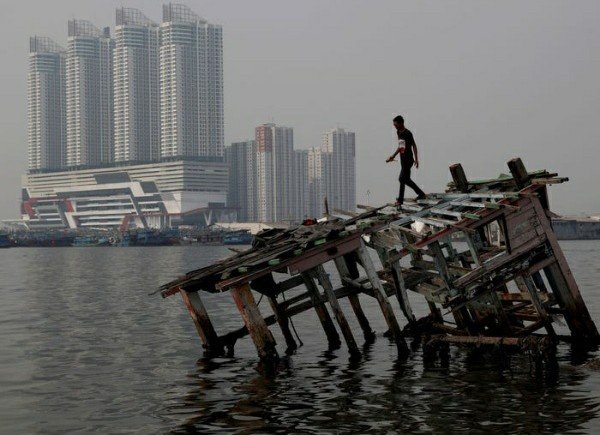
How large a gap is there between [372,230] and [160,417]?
7.71m

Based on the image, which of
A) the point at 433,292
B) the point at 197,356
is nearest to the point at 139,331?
the point at 197,356

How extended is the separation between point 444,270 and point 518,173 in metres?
3.07

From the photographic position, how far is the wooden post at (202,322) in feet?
79.5

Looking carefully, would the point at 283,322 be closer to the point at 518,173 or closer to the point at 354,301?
the point at 354,301

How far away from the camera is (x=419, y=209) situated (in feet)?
77.9

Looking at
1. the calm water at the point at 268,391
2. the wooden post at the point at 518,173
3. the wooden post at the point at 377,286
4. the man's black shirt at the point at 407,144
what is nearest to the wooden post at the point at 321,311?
the calm water at the point at 268,391

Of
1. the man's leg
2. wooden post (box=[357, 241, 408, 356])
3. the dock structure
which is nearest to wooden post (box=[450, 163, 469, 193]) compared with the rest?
the dock structure

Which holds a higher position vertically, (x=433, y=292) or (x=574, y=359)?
(x=433, y=292)

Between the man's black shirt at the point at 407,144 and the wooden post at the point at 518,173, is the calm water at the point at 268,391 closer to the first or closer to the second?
the wooden post at the point at 518,173

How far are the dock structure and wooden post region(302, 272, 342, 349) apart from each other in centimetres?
5

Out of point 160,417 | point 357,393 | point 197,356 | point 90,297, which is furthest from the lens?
point 90,297

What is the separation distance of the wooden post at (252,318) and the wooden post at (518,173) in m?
6.76

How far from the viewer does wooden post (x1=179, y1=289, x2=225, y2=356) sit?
954 inches

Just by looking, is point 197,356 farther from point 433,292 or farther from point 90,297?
point 90,297
